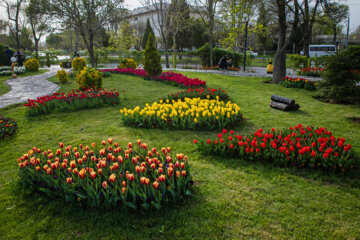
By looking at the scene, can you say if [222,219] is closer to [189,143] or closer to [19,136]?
[189,143]

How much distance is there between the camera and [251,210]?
2891 millimetres

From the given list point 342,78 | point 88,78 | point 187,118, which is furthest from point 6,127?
point 342,78

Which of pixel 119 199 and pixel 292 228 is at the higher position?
pixel 119 199

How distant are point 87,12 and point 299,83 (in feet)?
63.4

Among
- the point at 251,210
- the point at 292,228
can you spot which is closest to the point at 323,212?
the point at 292,228

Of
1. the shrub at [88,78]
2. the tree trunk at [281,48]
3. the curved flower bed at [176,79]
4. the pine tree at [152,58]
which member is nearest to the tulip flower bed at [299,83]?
the tree trunk at [281,48]

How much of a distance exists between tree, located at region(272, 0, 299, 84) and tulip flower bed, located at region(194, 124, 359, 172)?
8.31 meters

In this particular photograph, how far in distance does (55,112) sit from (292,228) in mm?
7389

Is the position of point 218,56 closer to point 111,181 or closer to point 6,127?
point 6,127

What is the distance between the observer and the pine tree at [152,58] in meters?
13.7

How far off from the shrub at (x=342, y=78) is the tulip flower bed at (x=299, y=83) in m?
1.86

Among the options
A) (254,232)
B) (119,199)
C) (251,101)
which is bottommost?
(254,232)

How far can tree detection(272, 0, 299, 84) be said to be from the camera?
10898 millimetres

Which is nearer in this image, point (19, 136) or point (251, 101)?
point (19, 136)
